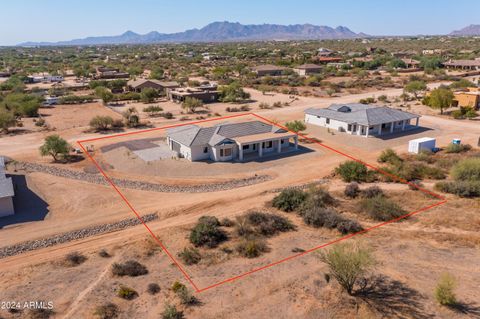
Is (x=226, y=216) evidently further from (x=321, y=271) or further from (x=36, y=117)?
(x=36, y=117)

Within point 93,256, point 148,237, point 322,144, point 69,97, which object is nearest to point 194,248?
point 148,237

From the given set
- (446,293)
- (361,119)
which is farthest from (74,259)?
(361,119)

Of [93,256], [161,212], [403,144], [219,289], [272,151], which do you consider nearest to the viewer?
[219,289]

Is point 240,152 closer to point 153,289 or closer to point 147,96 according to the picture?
point 153,289

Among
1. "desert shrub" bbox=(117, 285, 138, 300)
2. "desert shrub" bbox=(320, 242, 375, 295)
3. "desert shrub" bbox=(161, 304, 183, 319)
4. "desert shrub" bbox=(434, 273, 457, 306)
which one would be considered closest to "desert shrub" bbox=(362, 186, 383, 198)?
"desert shrub" bbox=(320, 242, 375, 295)

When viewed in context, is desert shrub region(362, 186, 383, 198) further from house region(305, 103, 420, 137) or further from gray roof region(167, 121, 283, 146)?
house region(305, 103, 420, 137)

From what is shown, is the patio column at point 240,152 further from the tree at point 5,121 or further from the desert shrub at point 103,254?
the tree at point 5,121
